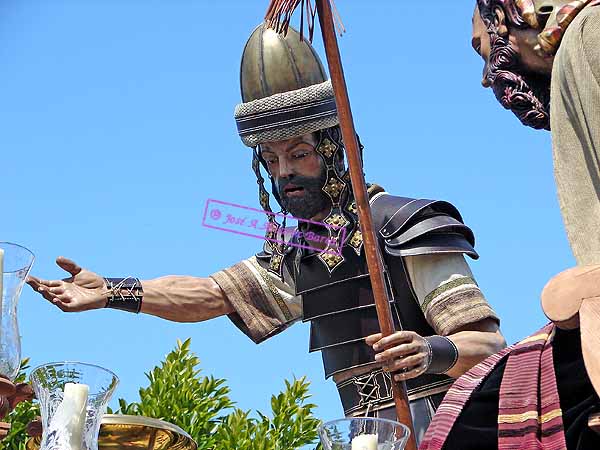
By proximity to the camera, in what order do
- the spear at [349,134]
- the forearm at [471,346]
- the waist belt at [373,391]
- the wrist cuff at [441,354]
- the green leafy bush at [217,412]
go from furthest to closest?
the green leafy bush at [217,412] → the waist belt at [373,391] → the forearm at [471,346] → the wrist cuff at [441,354] → the spear at [349,134]

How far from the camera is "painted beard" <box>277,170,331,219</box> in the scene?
6.84 metres

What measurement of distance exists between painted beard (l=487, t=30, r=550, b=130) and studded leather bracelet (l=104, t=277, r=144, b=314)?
2879 millimetres

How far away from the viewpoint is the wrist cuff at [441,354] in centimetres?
573

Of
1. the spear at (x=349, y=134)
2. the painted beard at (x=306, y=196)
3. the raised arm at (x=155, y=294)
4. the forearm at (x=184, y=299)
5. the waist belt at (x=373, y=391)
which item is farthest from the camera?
the forearm at (x=184, y=299)

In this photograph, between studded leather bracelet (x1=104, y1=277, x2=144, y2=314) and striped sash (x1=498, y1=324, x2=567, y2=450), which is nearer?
striped sash (x1=498, y1=324, x2=567, y2=450)

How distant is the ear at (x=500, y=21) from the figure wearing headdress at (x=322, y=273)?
68.9 inches

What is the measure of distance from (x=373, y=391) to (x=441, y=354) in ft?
2.20

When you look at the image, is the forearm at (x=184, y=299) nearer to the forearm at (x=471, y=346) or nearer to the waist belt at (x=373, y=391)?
the waist belt at (x=373, y=391)

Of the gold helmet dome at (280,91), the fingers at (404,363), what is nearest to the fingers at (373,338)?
the fingers at (404,363)

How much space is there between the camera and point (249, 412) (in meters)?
11.4

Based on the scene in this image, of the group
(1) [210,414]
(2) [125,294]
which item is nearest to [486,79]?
(2) [125,294]

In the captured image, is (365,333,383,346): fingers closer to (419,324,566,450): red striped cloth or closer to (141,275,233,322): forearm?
(419,324,566,450): red striped cloth

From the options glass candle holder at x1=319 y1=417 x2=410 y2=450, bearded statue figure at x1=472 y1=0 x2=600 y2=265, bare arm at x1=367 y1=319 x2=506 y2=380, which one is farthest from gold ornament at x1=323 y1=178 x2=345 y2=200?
glass candle holder at x1=319 y1=417 x2=410 y2=450

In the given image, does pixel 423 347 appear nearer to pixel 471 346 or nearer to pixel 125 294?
pixel 471 346
